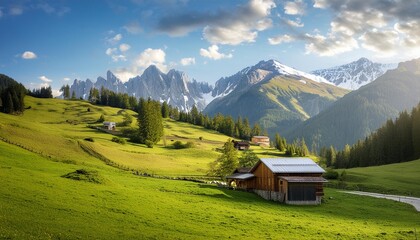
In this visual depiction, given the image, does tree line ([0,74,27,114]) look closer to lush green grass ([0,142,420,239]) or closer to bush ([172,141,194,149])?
bush ([172,141,194,149])

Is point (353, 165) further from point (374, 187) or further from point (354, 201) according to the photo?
point (354, 201)

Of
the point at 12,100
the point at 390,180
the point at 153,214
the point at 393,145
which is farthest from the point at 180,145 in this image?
the point at 153,214

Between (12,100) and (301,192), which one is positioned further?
(12,100)

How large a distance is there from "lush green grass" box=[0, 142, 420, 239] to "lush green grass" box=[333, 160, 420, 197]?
3498 cm

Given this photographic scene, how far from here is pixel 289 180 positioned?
2286 inches

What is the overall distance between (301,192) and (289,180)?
3.22 m

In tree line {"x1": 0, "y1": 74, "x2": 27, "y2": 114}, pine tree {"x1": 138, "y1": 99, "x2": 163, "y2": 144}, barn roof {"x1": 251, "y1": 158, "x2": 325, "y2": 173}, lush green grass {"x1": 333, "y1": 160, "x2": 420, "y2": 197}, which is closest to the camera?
barn roof {"x1": 251, "y1": 158, "x2": 325, "y2": 173}

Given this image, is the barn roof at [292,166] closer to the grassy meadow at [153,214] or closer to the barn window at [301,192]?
the barn window at [301,192]

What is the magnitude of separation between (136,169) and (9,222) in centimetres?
6513

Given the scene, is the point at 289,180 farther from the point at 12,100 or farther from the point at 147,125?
the point at 12,100

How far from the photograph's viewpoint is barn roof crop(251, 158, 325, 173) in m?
61.8

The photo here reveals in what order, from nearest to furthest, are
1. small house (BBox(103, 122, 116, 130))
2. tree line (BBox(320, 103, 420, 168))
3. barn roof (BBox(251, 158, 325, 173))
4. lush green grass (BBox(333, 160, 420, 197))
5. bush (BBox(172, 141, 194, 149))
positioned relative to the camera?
barn roof (BBox(251, 158, 325, 173)), lush green grass (BBox(333, 160, 420, 197)), tree line (BBox(320, 103, 420, 168)), bush (BBox(172, 141, 194, 149)), small house (BBox(103, 122, 116, 130))

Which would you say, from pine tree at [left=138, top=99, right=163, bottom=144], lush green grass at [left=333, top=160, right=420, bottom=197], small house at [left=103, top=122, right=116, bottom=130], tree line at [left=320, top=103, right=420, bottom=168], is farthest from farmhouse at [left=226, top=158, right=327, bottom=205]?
small house at [left=103, top=122, right=116, bottom=130]

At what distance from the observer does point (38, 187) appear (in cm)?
3459
